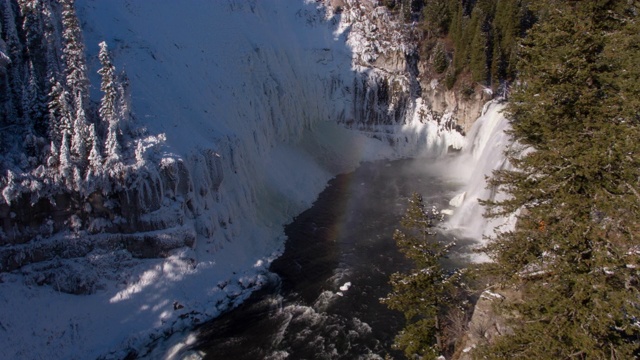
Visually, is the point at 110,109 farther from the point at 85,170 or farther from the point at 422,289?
the point at 422,289

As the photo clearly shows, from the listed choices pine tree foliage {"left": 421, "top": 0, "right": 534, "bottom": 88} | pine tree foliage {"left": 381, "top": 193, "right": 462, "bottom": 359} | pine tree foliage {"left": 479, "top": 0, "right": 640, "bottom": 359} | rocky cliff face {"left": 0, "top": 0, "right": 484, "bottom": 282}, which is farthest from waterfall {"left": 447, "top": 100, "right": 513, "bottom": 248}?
rocky cliff face {"left": 0, "top": 0, "right": 484, "bottom": 282}

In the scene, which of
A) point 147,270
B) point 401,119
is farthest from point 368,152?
point 147,270

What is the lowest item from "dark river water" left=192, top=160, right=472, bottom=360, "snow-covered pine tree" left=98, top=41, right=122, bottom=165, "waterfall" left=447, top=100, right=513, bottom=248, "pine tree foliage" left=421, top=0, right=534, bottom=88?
"dark river water" left=192, top=160, right=472, bottom=360

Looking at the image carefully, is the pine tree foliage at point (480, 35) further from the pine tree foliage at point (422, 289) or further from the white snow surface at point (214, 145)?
the pine tree foliage at point (422, 289)

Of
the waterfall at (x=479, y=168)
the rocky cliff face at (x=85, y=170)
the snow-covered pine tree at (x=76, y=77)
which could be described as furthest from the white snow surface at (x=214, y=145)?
the waterfall at (x=479, y=168)

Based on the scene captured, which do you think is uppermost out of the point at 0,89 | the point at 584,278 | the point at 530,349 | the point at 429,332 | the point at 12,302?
the point at 0,89

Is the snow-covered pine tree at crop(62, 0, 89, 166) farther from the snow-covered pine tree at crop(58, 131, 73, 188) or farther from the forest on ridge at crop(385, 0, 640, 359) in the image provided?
the forest on ridge at crop(385, 0, 640, 359)

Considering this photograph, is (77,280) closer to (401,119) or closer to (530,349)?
(530,349)
